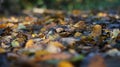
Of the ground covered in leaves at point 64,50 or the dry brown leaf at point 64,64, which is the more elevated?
the ground covered in leaves at point 64,50

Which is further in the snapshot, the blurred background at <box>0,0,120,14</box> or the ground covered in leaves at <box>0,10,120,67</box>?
the blurred background at <box>0,0,120,14</box>

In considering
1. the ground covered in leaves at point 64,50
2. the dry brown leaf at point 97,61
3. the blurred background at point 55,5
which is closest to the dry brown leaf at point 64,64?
the ground covered in leaves at point 64,50

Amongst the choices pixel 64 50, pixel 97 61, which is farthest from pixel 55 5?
pixel 97 61

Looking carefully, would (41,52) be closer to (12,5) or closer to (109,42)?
(109,42)

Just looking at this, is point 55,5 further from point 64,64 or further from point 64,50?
point 64,64

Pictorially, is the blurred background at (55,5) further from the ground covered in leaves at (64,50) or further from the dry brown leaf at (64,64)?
the dry brown leaf at (64,64)

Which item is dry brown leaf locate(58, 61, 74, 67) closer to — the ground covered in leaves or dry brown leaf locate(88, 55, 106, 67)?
the ground covered in leaves

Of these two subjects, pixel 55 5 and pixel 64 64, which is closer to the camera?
pixel 64 64

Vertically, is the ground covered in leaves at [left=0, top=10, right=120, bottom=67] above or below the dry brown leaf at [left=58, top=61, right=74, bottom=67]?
above

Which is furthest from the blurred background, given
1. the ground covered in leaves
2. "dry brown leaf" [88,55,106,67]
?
"dry brown leaf" [88,55,106,67]
